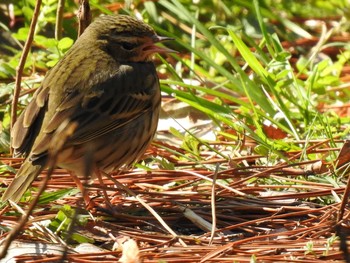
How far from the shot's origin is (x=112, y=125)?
591 cm

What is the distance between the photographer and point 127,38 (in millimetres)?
6324

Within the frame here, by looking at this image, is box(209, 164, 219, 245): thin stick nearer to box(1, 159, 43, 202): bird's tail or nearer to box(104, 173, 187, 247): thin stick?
box(104, 173, 187, 247): thin stick

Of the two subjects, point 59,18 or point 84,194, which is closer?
point 84,194

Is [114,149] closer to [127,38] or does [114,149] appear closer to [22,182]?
[22,182]

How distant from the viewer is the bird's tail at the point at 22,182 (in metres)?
5.36

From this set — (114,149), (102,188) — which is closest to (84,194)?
(102,188)

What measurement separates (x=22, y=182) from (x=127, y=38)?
139 centimetres

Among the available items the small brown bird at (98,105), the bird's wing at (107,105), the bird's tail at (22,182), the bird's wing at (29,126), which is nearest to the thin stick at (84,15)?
the small brown bird at (98,105)

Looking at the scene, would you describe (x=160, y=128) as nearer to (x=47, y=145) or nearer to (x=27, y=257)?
(x=47, y=145)

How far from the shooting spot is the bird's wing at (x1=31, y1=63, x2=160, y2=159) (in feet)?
18.4

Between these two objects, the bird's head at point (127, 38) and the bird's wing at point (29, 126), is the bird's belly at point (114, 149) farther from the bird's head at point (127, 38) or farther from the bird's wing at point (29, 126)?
the bird's head at point (127, 38)

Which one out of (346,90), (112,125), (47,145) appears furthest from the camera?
(346,90)

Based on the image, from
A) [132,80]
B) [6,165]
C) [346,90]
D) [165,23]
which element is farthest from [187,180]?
[165,23]

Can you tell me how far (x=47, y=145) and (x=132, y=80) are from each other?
99 centimetres
